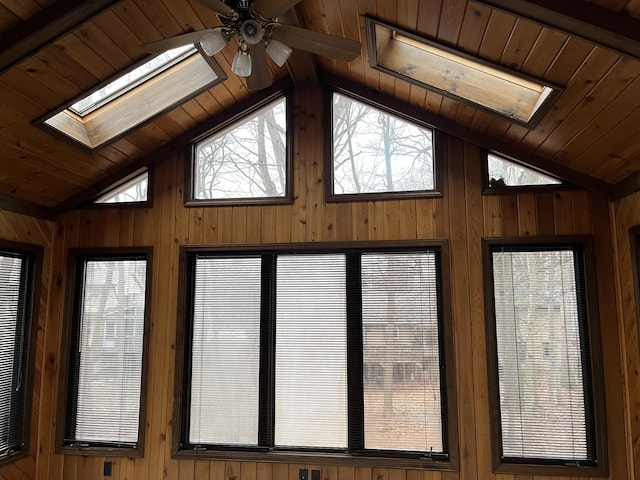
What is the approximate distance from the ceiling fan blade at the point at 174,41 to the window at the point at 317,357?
207 centimetres

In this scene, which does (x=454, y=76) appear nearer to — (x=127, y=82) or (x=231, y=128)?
(x=231, y=128)

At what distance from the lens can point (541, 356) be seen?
143 inches

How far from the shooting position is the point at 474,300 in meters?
3.75

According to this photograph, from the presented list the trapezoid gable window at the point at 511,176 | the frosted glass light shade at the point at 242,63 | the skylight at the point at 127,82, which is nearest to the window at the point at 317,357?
the trapezoid gable window at the point at 511,176

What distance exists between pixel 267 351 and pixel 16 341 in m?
2.02

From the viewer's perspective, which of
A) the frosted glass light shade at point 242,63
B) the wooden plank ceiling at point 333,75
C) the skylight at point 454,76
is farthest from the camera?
the skylight at point 454,76

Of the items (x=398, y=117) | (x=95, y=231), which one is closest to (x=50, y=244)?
(x=95, y=231)

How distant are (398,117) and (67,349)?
3365 mm

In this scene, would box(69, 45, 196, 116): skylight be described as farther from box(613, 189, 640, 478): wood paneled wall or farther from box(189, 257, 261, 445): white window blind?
box(613, 189, 640, 478): wood paneled wall

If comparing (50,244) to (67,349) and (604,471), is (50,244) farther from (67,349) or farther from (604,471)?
(604,471)

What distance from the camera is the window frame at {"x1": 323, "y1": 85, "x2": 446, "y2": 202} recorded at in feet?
12.8

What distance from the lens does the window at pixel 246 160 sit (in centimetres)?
414

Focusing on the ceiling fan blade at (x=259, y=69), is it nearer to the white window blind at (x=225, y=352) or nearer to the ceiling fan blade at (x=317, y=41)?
the ceiling fan blade at (x=317, y=41)

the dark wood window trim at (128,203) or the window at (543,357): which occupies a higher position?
the dark wood window trim at (128,203)
